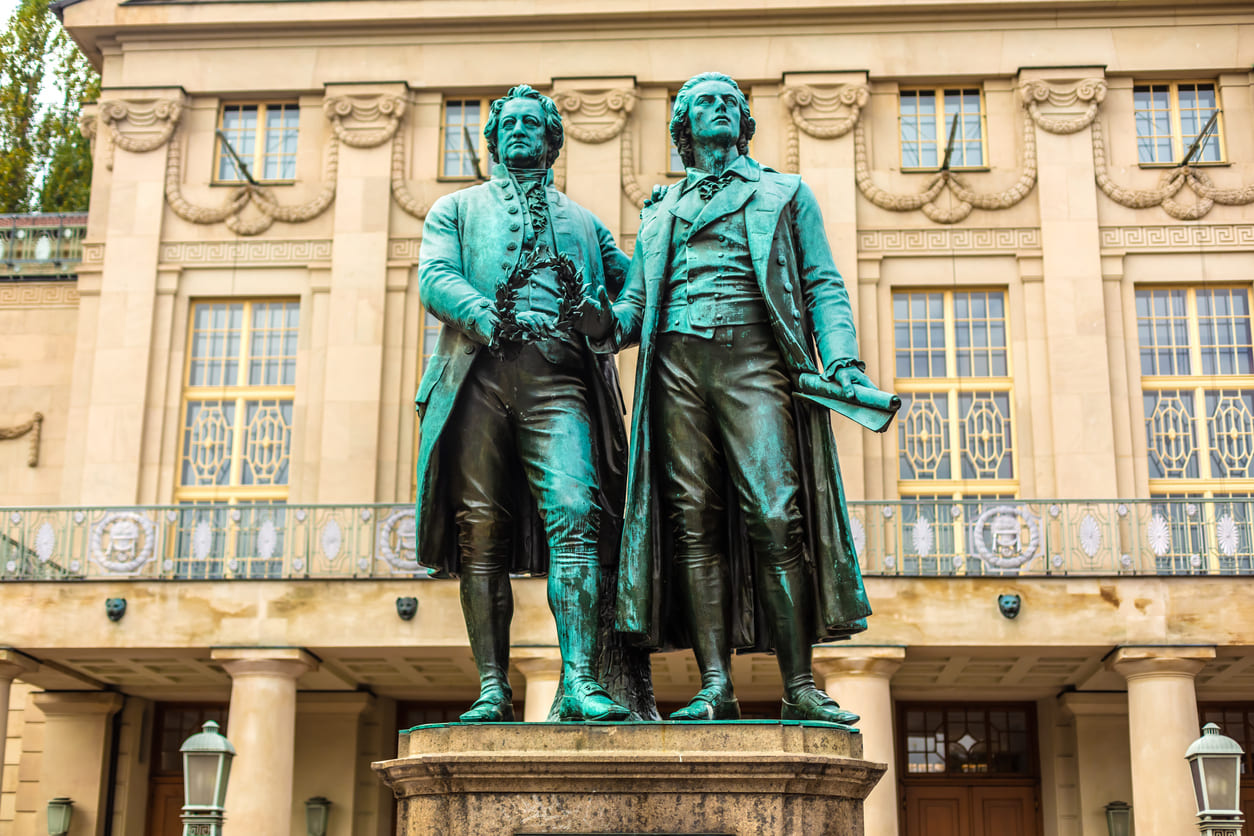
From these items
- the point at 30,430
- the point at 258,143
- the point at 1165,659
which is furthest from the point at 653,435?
the point at 30,430

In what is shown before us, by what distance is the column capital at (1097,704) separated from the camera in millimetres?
25016

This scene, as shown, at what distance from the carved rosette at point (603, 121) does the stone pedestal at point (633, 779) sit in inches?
842

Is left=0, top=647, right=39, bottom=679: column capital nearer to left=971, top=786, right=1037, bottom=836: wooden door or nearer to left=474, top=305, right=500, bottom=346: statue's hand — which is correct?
left=971, top=786, right=1037, bottom=836: wooden door

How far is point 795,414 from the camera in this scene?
6.65 metres

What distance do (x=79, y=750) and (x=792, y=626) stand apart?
22151 millimetres

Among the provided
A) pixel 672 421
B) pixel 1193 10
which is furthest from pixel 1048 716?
pixel 672 421

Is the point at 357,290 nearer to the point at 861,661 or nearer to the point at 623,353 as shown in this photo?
the point at 623,353

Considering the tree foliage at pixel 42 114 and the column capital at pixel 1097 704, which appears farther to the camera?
the tree foliage at pixel 42 114

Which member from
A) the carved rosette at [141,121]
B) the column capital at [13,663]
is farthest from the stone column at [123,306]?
the column capital at [13,663]

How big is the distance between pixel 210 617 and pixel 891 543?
9.14 meters

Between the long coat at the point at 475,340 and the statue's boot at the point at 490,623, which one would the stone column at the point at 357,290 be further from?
the statue's boot at the point at 490,623

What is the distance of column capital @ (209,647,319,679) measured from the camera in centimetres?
2186

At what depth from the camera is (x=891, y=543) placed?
2320 centimetres

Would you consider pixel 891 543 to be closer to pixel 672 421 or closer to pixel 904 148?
pixel 904 148
